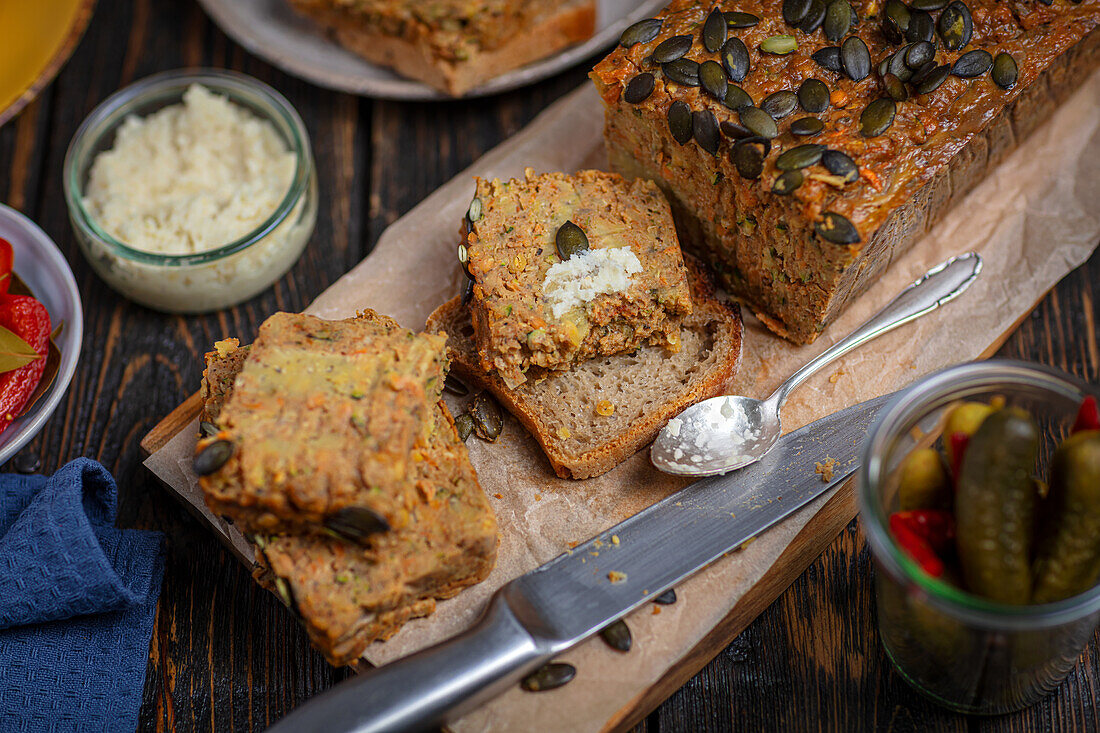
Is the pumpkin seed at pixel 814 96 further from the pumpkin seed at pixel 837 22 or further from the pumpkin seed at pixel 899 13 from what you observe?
the pumpkin seed at pixel 899 13

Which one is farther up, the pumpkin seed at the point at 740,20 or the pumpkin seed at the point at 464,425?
the pumpkin seed at the point at 740,20

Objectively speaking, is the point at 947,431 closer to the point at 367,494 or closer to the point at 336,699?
the point at 367,494

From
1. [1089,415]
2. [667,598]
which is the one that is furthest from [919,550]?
[667,598]

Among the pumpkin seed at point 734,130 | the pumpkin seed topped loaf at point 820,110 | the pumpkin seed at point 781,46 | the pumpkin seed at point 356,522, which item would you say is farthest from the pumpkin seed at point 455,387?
the pumpkin seed at point 781,46

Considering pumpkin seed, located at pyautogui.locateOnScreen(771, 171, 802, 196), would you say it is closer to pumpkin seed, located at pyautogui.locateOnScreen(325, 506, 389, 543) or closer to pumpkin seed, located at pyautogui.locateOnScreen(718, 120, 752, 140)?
pumpkin seed, located at pyautogui.locateOnScreen(718, 120, 752, 140)

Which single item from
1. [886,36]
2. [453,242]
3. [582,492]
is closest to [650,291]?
[582,492]

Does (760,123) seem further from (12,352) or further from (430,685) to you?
(12,352)
